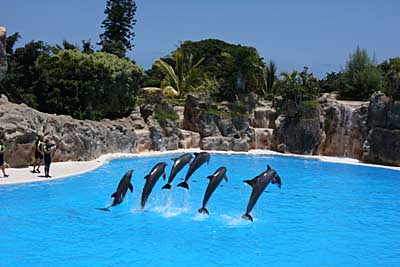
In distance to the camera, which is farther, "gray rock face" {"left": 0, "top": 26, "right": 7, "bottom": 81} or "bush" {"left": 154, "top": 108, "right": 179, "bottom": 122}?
"bush" {"left": 154, "top": 108, "right": 179, "bottom": 122}

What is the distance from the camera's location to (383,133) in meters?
23.2

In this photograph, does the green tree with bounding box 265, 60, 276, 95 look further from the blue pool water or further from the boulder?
the blue pool water

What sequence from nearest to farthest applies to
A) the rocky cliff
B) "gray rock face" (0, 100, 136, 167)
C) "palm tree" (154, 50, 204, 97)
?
"gray rock face" (0, 100, 136, 167), the rocky cliff, "palm tree" (154, 50, 204, 97)

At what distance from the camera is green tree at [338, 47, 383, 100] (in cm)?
3011

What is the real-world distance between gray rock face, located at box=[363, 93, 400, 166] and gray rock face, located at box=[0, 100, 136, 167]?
1168 cm

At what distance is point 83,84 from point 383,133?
1466 cm

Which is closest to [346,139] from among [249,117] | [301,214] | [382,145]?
[382,145]

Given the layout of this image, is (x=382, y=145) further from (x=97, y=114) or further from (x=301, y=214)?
(x=97, y=114)

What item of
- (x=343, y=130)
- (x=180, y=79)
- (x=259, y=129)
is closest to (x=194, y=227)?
(x=343, y=130)

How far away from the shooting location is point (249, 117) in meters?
29.2

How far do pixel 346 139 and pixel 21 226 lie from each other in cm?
2061

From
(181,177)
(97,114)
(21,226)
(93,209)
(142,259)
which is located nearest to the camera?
(142,259)

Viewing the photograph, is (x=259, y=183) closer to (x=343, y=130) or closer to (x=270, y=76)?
(x=343, y=130)

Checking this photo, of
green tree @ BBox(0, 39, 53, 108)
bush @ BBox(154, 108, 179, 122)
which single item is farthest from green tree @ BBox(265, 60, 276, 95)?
green tree @ BBox(0, 39, 53, 108)
